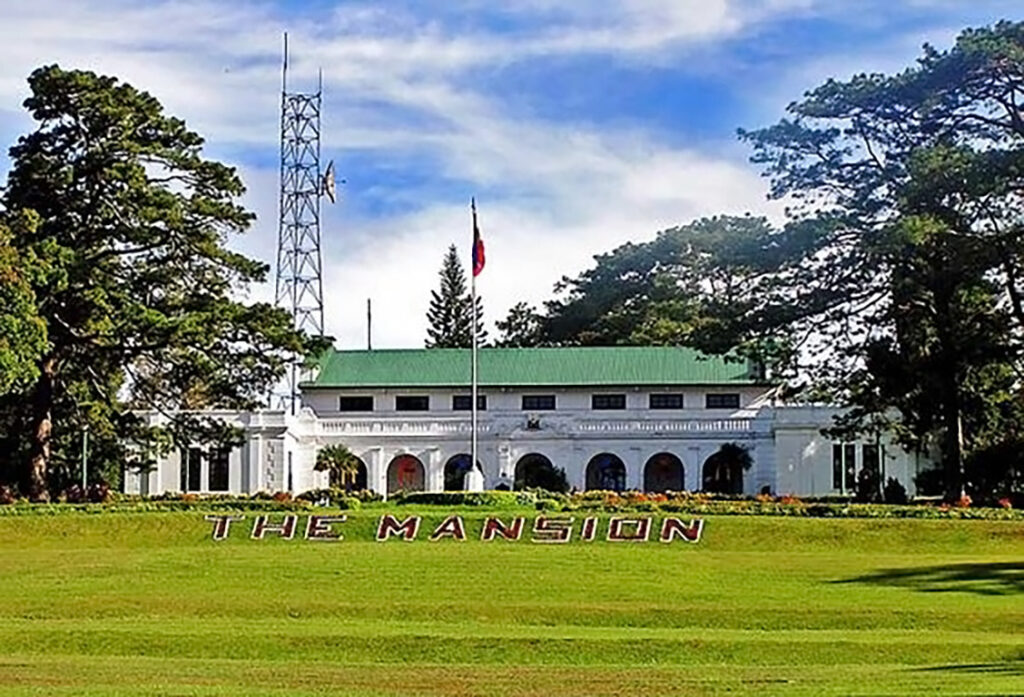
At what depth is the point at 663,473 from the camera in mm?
76938

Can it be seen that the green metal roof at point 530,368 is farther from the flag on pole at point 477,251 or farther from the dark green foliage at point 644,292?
the flag on pole at point 477,251

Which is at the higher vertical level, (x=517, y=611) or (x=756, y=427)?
(x=756, y=427)

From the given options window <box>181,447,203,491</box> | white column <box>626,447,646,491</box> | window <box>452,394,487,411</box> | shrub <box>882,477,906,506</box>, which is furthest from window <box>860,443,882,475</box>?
window <box>181,447,203,491</box>

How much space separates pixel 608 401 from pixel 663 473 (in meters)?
4.18

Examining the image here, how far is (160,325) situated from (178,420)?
4305 millimetres

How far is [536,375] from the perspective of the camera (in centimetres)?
7906

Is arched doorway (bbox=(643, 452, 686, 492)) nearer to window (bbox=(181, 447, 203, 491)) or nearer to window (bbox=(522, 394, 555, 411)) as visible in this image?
window (bbox=(522, 394, 555, 411))

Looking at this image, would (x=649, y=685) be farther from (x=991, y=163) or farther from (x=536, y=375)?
(x=536, y=375)

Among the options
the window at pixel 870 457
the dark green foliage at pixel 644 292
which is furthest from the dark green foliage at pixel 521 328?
the window at pixel 870 457

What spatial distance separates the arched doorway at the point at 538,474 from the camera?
7462 cm

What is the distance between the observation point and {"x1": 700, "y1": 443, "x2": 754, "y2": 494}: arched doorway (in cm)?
7462

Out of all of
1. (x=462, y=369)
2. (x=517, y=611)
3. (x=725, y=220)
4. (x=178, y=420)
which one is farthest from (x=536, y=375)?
(x=517, y=611)

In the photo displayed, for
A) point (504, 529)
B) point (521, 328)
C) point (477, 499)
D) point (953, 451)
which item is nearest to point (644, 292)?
point (521, 328)

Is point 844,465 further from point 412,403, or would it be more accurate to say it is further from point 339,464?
point 339,464
